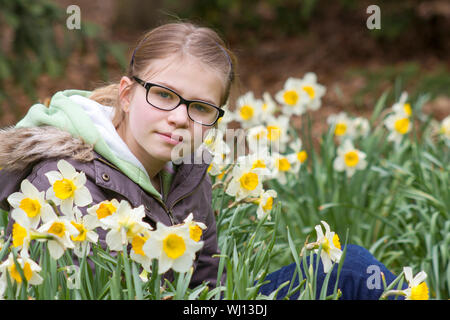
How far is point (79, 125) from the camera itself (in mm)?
1482

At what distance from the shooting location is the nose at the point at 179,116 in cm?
144

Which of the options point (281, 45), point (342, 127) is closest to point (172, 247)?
point (342, 127)

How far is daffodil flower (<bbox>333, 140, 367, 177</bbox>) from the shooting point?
2.55m

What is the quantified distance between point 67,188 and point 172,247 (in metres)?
0.30

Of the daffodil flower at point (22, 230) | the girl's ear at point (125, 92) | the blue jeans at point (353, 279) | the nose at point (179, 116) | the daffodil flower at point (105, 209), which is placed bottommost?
the blue jeans at point (353, 279)

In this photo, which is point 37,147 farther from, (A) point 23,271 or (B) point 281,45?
(B) point 281,45

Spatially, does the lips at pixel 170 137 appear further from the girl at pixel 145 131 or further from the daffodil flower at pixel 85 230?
the daffodil flower at pixel 85 230

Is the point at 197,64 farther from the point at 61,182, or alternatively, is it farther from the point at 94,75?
the point at 94,75

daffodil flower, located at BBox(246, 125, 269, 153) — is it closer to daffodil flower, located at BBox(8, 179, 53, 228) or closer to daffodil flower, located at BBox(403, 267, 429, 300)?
daffodil flower, located at BBox(403, 267, 429, 300)

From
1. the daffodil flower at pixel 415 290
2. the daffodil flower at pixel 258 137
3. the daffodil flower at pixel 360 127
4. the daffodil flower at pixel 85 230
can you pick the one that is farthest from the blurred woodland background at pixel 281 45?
the daffodil flower at pixel 415 290

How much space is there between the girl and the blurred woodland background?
95.1 inches

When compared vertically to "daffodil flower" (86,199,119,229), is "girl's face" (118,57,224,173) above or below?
above

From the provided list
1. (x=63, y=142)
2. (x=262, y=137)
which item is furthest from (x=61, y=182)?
(x=262, y=137)

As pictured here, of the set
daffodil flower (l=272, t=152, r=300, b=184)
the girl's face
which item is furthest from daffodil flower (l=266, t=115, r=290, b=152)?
the girl's face
